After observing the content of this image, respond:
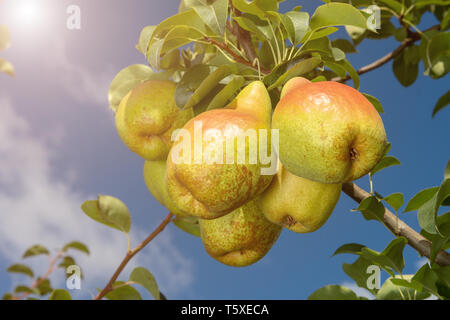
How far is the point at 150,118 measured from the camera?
992 mm

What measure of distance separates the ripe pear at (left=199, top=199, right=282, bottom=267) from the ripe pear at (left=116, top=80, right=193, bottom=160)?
9.4 inches

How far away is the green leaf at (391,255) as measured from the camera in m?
0.99

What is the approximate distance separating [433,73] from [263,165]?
3.61 feet

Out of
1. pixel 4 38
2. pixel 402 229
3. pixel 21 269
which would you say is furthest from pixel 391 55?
pixel 21 269

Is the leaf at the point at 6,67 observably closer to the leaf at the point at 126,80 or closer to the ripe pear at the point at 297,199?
the leaf at the point at 126,80

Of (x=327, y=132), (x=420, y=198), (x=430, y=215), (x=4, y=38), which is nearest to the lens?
(x=327, y=132)

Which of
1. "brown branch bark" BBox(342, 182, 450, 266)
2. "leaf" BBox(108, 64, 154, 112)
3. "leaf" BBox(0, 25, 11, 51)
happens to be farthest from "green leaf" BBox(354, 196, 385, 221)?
"leaf" BBox(0, 25, 11, 51)

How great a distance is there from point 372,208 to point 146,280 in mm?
826

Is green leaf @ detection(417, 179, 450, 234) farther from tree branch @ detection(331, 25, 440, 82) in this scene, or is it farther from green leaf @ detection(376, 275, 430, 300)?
tree branch @ detection(331, 25, 440, 82)

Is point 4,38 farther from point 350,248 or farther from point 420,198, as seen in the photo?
point 420,198

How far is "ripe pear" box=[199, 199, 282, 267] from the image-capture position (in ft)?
2.91

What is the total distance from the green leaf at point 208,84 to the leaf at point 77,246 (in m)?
2.10

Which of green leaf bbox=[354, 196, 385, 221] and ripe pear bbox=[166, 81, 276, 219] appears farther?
green leaf bbox=[354, 196, 385, 221]

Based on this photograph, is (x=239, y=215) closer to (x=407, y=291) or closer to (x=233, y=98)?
(x=233, y=98)
